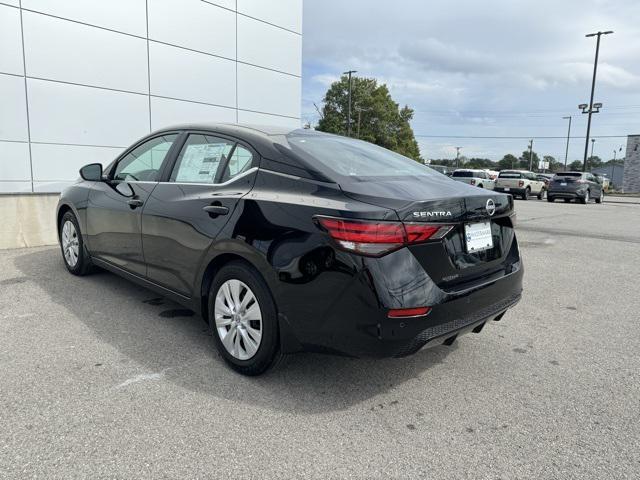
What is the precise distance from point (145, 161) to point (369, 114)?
62.1m

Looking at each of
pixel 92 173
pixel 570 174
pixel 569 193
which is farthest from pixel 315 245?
pixel 570 174

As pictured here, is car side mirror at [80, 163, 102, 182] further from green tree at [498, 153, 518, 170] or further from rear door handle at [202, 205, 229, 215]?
green tree at [498, 153, 518, 170]

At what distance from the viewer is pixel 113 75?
28.0ft

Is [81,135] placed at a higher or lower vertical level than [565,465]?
higher

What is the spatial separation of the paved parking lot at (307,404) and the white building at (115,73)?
4.39 m

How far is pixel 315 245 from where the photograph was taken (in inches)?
→ 101

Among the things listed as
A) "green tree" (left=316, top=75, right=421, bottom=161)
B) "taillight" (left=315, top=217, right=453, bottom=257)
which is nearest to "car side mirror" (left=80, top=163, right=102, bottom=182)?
"taillight" (left=315, top=217, right=453, bottom=257)

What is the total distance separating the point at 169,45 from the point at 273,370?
8241 mm

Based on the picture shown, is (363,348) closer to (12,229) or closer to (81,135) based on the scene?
(12,229)

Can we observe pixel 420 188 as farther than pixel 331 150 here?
No

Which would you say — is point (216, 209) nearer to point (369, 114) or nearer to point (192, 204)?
point (192, 204)

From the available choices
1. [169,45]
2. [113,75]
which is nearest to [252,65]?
[169,45]

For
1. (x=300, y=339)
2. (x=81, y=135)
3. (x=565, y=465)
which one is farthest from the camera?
(x=81, y=135)

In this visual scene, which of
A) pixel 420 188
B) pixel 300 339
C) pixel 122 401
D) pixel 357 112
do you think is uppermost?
pixel 357 112
